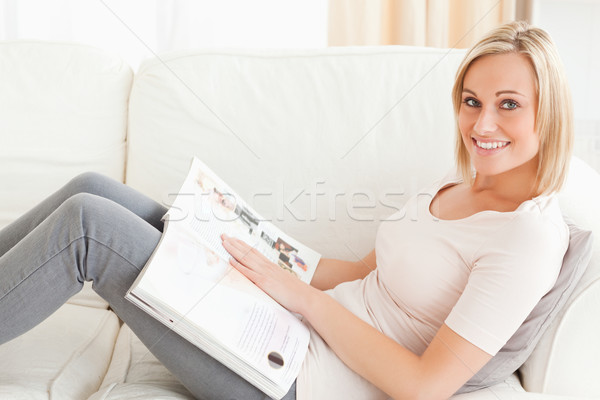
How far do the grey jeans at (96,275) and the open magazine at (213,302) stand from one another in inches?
1.5

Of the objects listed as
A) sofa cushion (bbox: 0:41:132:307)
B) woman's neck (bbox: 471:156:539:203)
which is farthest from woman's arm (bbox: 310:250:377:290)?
sofa cushion (bbox: 0:41:132:307)

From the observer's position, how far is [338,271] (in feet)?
3.97

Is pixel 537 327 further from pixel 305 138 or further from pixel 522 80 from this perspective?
pixel 305 138

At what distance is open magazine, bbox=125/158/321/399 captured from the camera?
2.70 ft

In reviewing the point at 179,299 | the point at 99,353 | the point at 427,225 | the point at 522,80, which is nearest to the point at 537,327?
the point at 427,225

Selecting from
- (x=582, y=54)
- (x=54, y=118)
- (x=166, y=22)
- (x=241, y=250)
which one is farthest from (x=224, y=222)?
(x=582, y=54)

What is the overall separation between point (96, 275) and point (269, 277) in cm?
29

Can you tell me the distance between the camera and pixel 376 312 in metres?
1.01

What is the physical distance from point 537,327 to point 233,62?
0.91m

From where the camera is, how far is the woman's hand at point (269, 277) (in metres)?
0.97

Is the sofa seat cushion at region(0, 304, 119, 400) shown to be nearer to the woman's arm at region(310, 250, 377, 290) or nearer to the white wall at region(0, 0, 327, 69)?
the woman's arm at region(310, 250, 377, 290)

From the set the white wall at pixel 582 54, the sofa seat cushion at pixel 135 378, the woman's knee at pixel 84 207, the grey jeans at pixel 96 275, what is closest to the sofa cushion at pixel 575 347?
the grey jeans at pixel 96 275

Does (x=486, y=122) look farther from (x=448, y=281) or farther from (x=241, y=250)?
(x=241, y=250)

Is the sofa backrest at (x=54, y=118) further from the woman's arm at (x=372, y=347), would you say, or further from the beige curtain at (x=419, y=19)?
the beige curtain at (x=419, y=19)
